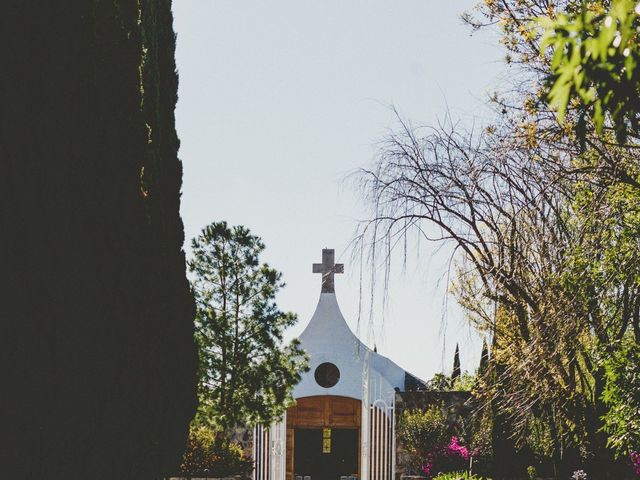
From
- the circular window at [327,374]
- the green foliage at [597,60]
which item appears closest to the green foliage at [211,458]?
the circular window at [327,374]

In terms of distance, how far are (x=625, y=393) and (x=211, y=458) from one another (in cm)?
1010

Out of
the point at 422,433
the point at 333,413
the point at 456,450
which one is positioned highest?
the point at 333,413

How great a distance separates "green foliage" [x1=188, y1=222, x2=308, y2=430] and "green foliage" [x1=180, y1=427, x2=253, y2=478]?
86cm

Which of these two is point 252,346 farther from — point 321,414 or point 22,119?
point 22,119

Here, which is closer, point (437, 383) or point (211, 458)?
point (211, 458)

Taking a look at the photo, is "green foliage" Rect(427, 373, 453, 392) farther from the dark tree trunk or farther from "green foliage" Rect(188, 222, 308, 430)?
the dark tree trunk

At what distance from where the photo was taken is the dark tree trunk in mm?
6730

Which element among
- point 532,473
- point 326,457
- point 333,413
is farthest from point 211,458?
point 326,457

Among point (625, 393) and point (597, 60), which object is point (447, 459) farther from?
point (597, 60)

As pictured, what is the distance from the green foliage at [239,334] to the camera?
49.8ft

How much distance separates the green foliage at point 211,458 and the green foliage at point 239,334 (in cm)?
86

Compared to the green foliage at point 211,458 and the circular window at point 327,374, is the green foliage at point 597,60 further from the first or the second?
the circular window at point 327,374

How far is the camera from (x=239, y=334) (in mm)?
15266

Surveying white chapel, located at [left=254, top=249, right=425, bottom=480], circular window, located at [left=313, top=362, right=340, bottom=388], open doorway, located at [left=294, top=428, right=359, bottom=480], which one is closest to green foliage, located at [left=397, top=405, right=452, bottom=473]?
white chapel, located at [left=254, top=249, right=425, bottom=480]
